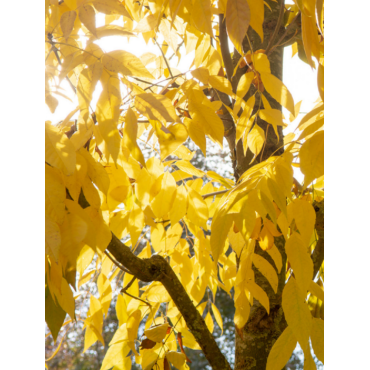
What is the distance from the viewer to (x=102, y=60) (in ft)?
1.46

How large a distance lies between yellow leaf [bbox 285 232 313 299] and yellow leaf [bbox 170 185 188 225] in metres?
0.22

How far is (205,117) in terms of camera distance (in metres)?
0.53

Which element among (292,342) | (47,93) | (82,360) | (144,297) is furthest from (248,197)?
(82,360)

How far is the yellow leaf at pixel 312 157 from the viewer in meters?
0.43

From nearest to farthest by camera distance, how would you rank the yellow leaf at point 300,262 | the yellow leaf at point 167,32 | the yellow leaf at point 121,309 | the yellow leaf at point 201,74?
the yellow leaf at point 300,262 < the yellow leaf at point 201,74 < the yellow leaf at point 167,32 < the yellow leaf at point 121,309

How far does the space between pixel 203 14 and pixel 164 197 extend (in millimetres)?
307

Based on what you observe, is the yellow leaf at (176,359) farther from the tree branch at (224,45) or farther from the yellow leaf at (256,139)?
the tree branch at (224,45)

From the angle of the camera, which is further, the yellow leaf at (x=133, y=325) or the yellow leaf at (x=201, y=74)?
the yellow leaf at (x=133, y=325)

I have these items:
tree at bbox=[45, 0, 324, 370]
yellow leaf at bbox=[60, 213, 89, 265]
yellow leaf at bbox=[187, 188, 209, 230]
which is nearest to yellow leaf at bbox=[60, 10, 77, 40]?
tree at bbox=[45, 0, 324, 370]

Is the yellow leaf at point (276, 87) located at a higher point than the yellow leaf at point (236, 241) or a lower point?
higher

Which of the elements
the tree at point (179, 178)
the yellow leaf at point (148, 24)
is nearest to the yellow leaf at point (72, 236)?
the tree at point (179, 178)

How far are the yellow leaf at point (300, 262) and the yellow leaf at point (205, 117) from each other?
0.17 m
